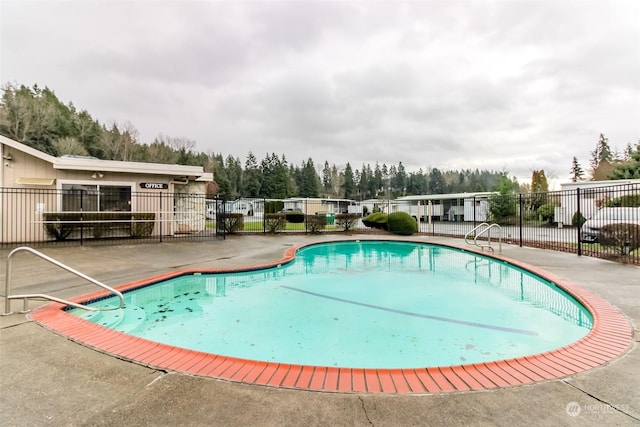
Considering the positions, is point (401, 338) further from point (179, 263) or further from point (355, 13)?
point (355, 13)

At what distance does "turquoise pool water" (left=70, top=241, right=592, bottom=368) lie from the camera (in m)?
3.31

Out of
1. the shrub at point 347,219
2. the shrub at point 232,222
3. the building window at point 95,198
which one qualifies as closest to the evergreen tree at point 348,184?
the shrub at point 347,219

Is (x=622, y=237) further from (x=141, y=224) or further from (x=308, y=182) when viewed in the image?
(x=308, y=182)

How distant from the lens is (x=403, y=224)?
47.0 ft

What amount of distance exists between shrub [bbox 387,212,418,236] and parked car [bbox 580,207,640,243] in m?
6.26

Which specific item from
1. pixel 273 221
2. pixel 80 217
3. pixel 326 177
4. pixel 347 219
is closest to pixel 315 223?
pixel 347 219

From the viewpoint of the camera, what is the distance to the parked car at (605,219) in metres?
9.08

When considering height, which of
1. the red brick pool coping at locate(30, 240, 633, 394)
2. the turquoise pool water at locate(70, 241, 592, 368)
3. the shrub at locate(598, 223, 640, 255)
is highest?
the shrub at locate(598, 223, 640, 255)

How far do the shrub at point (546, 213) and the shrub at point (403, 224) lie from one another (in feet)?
37.8

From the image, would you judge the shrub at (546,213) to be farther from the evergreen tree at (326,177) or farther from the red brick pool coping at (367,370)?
the evergreen tree at (326,177)

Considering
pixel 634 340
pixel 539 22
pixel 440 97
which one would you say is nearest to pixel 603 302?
pixel 634 340

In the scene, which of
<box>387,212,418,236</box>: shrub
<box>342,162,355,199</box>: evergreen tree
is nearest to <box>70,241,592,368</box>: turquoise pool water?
<box>387,212,418,236</box>: shrub

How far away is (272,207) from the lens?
89.1 feet

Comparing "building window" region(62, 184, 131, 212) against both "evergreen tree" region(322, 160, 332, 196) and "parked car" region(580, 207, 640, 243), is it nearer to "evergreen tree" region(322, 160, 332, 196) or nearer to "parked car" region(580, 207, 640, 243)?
"parked car" region(580, 207, 640, 243)
